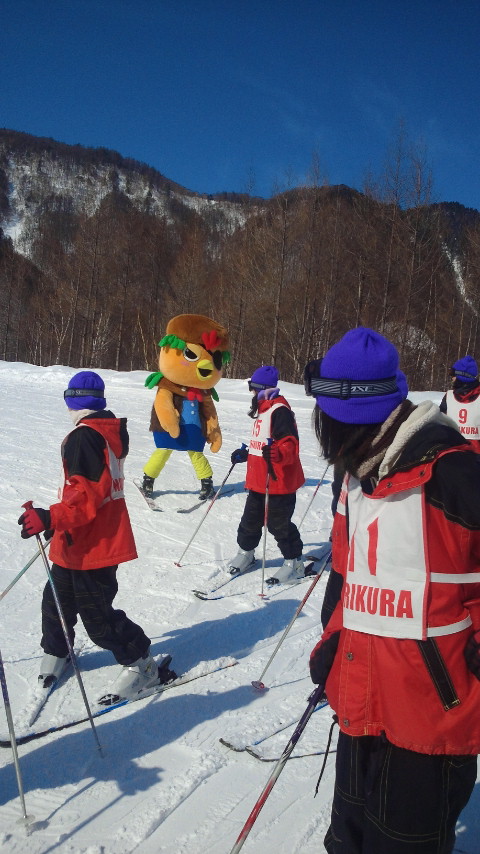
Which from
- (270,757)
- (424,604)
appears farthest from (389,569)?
(270,757)

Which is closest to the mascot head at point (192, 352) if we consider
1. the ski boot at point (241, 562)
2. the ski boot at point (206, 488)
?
the ski boot at point (206, 488)

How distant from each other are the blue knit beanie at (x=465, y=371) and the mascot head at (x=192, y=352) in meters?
2.82

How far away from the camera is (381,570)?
1.61 meters

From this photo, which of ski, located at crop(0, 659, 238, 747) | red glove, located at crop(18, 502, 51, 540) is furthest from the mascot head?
red glove, located at crop(18, 502, 51, 540)

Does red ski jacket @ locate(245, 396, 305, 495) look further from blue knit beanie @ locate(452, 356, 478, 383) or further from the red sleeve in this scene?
blue knit beanie @ locate(452, 356, 478, 383)

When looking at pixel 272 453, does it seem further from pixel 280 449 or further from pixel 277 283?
pixel 277 283

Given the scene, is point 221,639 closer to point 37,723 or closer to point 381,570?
point 37,723

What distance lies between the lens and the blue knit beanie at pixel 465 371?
6.58m

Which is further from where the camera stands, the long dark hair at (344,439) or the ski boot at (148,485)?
the ski boot at (148,485)

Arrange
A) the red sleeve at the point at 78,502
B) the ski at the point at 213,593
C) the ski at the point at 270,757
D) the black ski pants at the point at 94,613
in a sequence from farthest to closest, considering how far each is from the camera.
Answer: the ski at the point at 213,593 < the black ski pants at the point at 94,613 < the red sleeve at the point at 78,502 < the ski at the point at 270,757

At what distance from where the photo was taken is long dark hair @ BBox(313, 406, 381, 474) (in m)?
1.65

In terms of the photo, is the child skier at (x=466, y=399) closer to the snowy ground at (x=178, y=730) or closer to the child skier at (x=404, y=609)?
the snowy ground at (x=178, y=730)

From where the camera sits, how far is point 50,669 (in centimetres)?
337

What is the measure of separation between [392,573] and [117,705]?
2251mm
